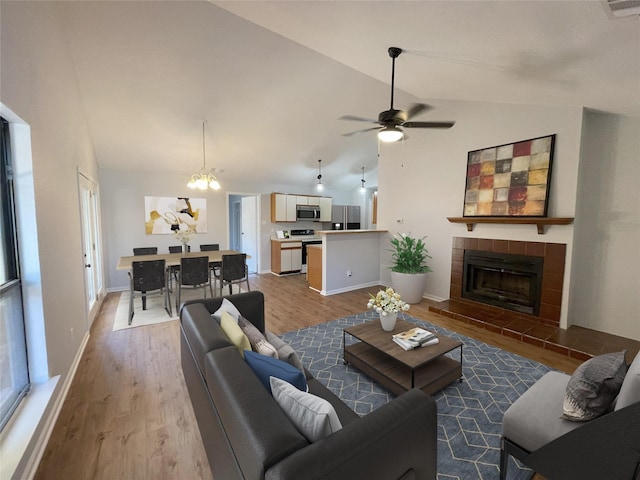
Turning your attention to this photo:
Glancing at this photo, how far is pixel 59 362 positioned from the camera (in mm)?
2193

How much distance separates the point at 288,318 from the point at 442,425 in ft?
7.88

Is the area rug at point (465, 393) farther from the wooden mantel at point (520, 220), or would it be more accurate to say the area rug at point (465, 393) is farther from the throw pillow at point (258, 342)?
the wooden mantel at point (520, 220)

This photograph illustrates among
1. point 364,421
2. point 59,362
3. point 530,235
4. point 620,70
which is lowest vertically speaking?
point 59,362

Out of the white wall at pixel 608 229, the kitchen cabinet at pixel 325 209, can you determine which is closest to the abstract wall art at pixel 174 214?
the kitchen cabinet at pixel 325 209

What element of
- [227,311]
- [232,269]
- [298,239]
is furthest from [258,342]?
[298,239]

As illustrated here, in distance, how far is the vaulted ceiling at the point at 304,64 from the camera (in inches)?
74.4

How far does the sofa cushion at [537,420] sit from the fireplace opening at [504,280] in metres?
2.47

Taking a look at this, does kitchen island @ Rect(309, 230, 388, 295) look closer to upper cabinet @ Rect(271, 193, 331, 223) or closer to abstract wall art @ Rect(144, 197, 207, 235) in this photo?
upper cabinet @ Rect(271, 193, 331, 223)

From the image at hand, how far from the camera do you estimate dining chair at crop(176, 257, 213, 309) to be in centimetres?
416

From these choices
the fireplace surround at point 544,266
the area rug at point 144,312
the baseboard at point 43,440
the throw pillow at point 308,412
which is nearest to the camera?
the throw pillow at point 308,412

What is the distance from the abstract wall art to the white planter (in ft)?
14.9

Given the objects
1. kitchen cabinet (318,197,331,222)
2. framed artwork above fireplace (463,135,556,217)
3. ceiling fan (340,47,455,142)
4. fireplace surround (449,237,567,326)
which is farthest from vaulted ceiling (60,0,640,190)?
kitchen cabinet (318,197,331,222)

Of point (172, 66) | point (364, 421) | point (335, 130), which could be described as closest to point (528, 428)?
point (364, 421)

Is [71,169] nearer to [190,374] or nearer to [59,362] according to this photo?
[59,362]
